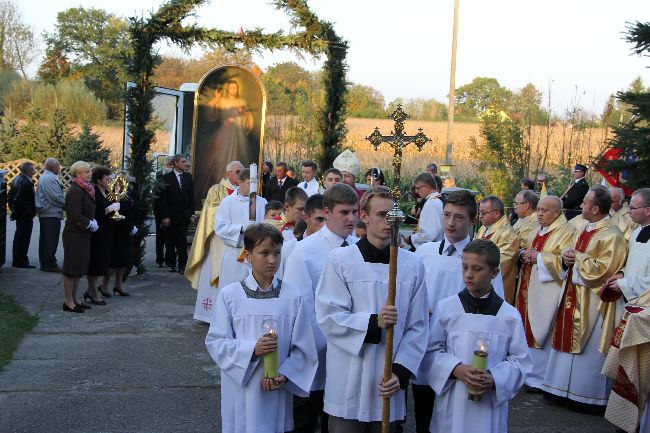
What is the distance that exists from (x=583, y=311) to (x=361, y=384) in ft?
12.6

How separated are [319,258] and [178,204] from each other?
9.45 metres

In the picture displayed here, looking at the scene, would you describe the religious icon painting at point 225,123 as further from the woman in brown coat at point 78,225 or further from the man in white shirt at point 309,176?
the woman in brown coat at point 78,225

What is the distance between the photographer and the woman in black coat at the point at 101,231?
1083 centimetres

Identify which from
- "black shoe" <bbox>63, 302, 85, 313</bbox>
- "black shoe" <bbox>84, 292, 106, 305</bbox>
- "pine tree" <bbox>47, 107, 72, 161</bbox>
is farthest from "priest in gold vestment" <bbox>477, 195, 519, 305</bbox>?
"pine tree" <bbox>47, 107, 72, 161</bbox>

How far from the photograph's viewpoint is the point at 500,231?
8.13m

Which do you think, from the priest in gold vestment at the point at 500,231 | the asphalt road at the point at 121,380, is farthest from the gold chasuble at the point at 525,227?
the asphalt road at the point at 121,380

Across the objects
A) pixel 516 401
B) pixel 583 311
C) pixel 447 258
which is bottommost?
pixel 516 401

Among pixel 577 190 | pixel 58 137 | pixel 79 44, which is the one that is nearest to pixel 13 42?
pixel 79 44

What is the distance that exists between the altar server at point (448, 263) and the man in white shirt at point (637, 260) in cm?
167

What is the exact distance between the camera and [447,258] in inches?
224

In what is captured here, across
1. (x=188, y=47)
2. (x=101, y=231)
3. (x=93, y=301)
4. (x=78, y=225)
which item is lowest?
(x=93, y=301)

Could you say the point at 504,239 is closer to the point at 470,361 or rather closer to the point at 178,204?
the point at 470,361

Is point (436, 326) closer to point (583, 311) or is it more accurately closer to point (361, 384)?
point (361, 384)

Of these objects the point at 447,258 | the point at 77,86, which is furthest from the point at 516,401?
the point at 77,86
